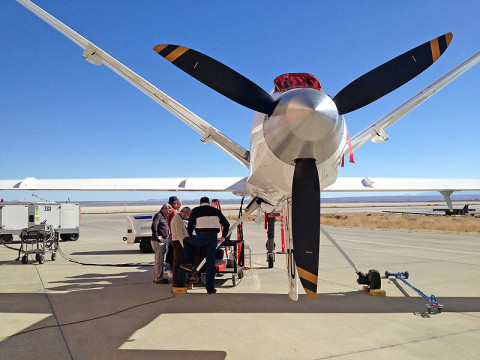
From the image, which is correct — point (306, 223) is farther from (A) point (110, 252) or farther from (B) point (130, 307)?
(A) point (110, 252)

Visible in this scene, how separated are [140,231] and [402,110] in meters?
10.1

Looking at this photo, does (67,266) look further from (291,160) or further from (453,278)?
(453,278)

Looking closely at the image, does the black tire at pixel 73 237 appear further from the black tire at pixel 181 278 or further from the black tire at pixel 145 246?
the black tire at pixel 181 278

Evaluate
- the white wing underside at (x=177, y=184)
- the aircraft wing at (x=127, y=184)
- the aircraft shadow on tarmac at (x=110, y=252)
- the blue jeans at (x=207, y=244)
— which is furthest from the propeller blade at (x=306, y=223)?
the aircraft shadow on tarmac at (x=110, y=252)

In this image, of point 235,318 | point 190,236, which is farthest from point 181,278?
point 235,318

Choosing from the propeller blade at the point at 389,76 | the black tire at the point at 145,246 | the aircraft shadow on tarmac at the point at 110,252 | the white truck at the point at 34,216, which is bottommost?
the aircraft shadow on tarmac at the point at 110,252

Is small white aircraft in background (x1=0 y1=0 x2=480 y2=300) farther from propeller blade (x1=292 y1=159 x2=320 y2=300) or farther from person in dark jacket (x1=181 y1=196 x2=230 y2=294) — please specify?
person in dark jacket (x1=181 y1=196 x2=230 y2=294)

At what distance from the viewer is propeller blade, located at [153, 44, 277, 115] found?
4.23 m

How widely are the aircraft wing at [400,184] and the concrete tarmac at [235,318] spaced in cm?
311

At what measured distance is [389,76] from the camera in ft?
14.7

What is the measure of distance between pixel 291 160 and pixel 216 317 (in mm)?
2724

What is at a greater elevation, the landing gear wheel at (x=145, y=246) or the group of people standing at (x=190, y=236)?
the group of people standing at (x=190, y=236)

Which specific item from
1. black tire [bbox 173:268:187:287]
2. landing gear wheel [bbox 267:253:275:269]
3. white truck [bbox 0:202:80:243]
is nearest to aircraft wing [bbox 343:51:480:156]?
landing gear wheel [bbox 267:253:275:269]

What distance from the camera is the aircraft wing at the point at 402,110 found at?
7123 millimetres
